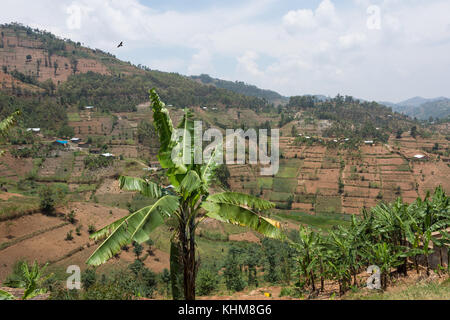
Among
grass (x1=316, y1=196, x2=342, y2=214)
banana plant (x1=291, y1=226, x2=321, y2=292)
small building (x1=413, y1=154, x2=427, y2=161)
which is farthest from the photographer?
small building (x1=413, y1=154, x2=427, y2=161)

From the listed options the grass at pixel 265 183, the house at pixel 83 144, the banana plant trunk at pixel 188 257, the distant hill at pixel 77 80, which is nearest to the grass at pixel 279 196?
the grass at pixel 265 183

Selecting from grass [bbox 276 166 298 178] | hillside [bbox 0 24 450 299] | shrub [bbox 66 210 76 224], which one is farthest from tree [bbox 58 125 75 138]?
grass [bbox 276 166 298 178]

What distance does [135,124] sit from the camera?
2506 inches

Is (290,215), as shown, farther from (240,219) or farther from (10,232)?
(240,219)

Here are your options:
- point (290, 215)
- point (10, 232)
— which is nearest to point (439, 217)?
point (10, 232)

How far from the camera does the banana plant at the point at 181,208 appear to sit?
4.03 metres

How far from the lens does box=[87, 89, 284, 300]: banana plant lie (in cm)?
403

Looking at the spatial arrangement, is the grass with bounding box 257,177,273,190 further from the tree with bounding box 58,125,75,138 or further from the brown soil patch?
the tree with bounding box 58,125,75,138

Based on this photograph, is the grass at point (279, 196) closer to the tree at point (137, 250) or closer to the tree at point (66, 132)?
the tree at point (137, 250)

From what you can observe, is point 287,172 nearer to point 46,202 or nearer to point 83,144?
point 83,144

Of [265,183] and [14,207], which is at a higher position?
[14,207]

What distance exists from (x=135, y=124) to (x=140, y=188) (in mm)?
62443

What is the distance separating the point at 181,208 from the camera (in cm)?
449

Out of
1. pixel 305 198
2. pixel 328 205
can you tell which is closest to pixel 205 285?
pixel 328 205
